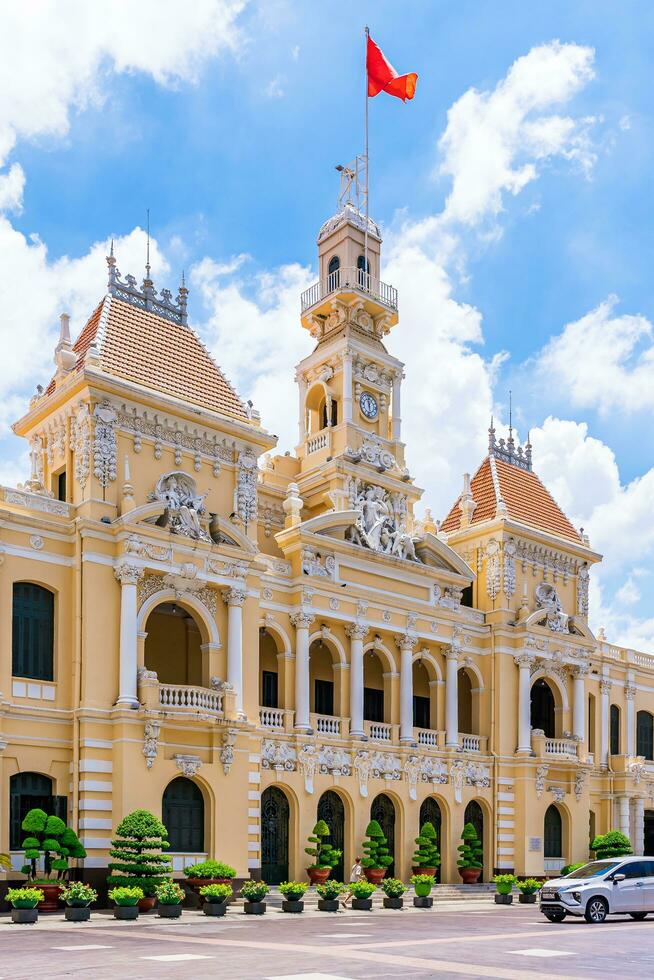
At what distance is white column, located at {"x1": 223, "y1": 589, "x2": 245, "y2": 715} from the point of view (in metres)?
36.3

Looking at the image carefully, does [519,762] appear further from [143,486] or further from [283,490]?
[143,486]

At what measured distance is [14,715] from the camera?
31.8 metres

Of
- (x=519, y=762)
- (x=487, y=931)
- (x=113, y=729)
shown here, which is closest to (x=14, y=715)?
(x=113, y=729)

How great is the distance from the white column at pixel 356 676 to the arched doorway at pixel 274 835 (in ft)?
12.7

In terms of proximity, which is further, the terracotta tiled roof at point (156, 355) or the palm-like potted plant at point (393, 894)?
the terracotta tiled roof at point (156, 355)

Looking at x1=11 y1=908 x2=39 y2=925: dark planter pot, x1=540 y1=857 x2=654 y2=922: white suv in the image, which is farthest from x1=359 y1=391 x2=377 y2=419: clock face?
x1=11 y1=908 x2=39 y2=925: dark planter pot

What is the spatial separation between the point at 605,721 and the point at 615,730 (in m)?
1.63

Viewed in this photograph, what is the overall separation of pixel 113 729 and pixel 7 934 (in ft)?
33.4

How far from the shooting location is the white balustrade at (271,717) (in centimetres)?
3844

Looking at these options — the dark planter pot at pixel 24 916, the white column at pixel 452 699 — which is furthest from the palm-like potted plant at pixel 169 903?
the white column at pixel 452 699

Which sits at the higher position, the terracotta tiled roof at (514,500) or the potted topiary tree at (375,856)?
the terracotta tiled roof at (514,500)

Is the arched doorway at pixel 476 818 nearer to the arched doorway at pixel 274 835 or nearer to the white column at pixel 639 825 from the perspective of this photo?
the arched doorway at pixel 274 835

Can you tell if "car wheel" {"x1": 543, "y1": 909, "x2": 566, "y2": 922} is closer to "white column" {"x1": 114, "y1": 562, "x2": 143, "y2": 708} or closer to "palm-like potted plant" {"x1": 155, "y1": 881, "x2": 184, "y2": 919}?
"palm-like potted plant" {"x1": 155, "y1": 881, "x2": 184, "y2": 919}

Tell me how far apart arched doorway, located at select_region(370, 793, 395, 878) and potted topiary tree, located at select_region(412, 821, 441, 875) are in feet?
3.09
